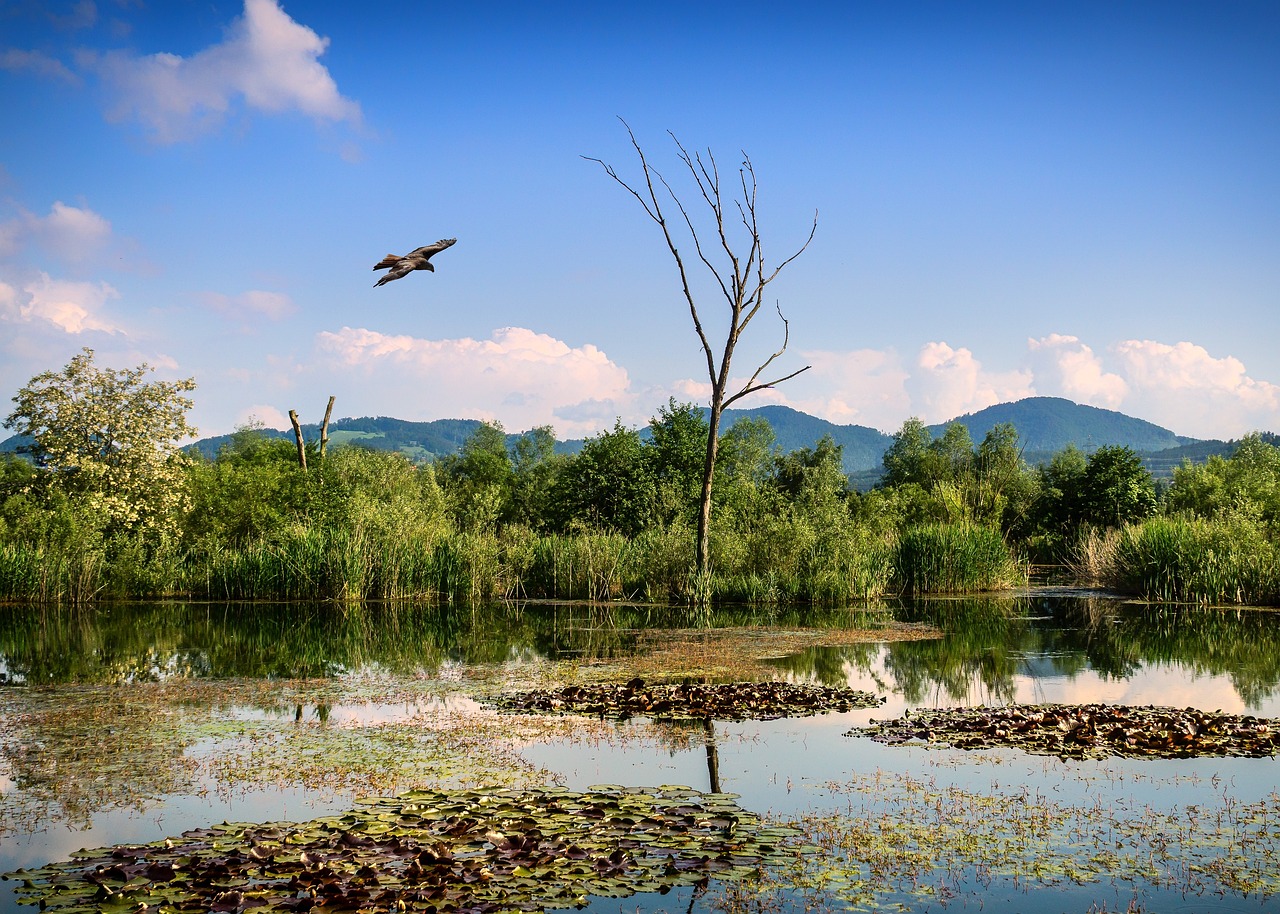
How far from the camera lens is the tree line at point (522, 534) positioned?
2470 cm

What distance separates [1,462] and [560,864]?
4112 cm

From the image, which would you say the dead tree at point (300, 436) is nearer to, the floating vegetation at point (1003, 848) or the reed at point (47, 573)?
the reed at point (47, 573)

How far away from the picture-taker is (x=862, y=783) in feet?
25.5

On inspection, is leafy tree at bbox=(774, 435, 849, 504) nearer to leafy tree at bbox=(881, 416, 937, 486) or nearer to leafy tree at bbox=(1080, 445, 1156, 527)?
leafy tree at bbox=(881, 416, 937, 486)

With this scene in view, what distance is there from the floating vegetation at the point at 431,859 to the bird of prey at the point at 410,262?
23.0 ft

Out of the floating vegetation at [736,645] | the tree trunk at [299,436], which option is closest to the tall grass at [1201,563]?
the floating vegetation at [736,645]

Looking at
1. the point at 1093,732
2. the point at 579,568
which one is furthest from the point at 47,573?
the point at 1093,732

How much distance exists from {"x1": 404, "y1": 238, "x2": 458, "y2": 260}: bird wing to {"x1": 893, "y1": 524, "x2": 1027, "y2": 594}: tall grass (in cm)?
1773

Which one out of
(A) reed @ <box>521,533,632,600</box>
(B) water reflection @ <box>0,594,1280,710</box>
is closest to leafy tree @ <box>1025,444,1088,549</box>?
(B) water reflection @ <box>0,594,1280,710</box>

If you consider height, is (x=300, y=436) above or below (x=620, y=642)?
above

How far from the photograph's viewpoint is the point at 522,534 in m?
27.9

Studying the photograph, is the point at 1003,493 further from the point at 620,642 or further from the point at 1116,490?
the point at 620,642

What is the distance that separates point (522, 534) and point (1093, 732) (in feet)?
65.6

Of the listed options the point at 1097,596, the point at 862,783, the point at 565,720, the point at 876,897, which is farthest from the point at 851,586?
the point at 876,897
